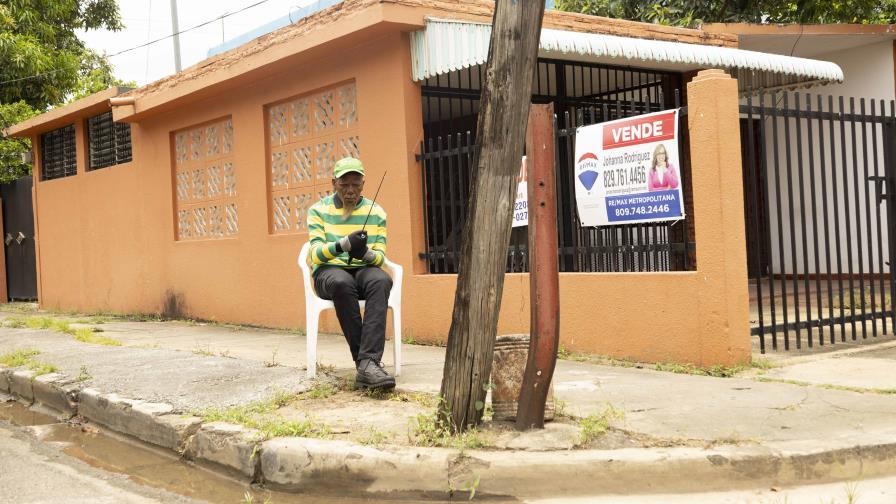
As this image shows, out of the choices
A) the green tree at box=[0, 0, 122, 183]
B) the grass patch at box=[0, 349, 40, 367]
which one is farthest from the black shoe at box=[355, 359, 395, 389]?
the green tree at box=[0, 0, 122, 183]

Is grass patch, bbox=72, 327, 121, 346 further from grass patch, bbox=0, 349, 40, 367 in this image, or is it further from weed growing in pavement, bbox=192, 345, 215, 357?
weed growing in pavement, bbox=192, 345, 215, 357

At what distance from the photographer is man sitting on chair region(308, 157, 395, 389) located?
5.53 meters

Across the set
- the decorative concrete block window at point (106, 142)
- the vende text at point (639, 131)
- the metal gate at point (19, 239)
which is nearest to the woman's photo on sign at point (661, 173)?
the vende text at point (639, 131)

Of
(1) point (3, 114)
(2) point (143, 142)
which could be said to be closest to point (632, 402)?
(2) point (143, 142)

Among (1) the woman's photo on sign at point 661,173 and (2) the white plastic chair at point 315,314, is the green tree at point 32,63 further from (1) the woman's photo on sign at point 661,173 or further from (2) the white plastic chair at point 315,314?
(1) the woman's photo on sign at point 661,173

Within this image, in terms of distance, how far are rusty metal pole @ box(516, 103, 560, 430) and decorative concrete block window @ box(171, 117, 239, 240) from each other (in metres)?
7.15

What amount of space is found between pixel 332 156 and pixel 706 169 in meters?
4.35

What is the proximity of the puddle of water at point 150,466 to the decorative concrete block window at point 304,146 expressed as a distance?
394 centimetres

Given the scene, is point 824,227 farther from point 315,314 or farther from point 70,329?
point 70,329

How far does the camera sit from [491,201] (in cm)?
427

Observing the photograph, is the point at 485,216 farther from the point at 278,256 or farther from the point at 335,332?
the point at 278,256

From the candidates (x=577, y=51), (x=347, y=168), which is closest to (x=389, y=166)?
(x=577, y=51)

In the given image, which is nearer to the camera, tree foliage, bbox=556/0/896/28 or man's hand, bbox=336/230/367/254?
man's hand, bbox=336/230/367/254

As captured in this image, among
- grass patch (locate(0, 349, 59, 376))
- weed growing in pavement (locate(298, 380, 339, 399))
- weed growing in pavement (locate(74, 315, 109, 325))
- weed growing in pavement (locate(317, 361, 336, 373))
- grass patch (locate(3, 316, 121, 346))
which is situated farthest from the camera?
weed growing in pavement (locate(74, 315, 109, 325))
